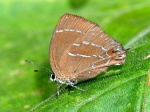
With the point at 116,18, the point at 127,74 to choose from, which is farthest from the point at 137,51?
the point at 116,18

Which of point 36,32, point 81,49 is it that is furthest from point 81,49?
point 36,32

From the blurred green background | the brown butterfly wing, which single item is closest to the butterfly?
the brown butterfly wing

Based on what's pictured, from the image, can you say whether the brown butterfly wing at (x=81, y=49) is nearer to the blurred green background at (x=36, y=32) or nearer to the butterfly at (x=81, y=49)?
the butterfly at (x=81, y=49)

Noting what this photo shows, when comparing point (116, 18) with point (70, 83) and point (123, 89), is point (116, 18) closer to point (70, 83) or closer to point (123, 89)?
point (70, 83)

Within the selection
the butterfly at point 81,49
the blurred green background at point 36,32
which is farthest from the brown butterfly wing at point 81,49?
the blurred green background at point 36,32

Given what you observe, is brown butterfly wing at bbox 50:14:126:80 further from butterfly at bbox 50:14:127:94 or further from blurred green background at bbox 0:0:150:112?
blurred green background at bbox 0:0:150:112

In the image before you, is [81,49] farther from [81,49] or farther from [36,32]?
[36,32]
